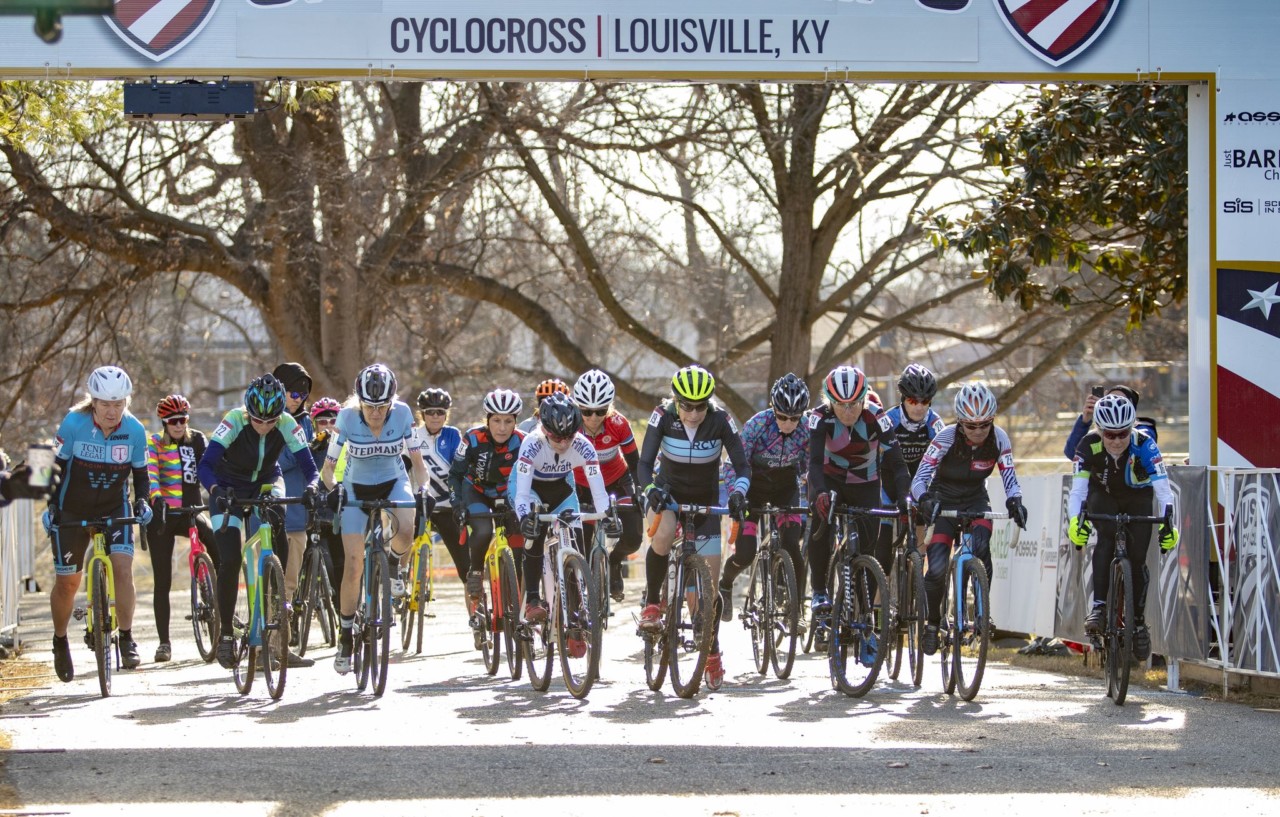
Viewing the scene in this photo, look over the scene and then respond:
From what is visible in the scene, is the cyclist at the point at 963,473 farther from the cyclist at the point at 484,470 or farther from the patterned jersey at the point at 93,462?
the patterned jersey at the point at 93,462

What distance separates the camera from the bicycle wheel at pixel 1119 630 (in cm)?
1096

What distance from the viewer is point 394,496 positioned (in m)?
11.5

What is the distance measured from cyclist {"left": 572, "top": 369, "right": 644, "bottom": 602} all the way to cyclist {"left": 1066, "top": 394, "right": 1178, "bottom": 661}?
110 inches

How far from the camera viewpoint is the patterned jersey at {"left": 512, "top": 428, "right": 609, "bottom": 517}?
1098 cm

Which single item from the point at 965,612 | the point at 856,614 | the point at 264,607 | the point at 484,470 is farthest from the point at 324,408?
the point at 965,612

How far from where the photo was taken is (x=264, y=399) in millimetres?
11359

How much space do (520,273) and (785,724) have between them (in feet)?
70.0

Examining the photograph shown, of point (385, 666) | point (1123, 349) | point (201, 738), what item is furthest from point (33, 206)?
point (1123, 349)

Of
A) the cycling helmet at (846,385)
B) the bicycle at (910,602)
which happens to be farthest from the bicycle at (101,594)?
the bicycle at (910,602)

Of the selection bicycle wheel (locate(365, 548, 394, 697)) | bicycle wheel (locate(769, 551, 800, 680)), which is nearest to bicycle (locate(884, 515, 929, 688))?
bicycle wheel (locate(769, 551, 800, 680))

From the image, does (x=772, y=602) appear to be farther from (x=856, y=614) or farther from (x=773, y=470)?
(x=773, y=470)

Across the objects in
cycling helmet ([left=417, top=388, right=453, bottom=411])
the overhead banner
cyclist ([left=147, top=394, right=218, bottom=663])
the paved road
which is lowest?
the paved road

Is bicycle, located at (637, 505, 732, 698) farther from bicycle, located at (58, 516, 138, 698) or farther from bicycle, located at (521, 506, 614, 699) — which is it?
bicycle, located at (58, 516, 138, 698)

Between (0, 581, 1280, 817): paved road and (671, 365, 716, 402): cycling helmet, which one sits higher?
(671, 365, 716, 402): cycling helmet
